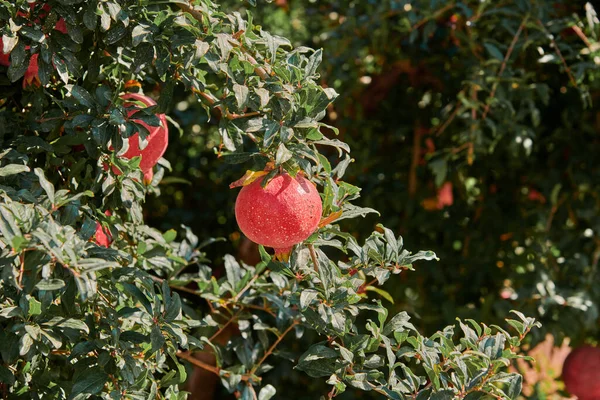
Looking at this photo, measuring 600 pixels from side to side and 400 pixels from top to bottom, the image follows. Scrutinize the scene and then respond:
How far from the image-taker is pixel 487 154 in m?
2.04

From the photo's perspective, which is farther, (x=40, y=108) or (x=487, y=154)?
(x=487, y=154)

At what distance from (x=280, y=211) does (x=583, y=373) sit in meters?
1.13

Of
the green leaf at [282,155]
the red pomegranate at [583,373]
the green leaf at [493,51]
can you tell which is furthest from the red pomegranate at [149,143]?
the red pomegranate at [583,373]

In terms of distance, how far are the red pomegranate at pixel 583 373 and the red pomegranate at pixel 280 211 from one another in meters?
1.07

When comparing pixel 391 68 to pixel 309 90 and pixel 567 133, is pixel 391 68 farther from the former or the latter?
pixel 309 90

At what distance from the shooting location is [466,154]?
1979mm

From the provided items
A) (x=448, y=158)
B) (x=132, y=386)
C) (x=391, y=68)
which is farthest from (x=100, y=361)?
(x=391, y=68)

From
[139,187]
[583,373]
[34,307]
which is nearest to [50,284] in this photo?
[34,307]

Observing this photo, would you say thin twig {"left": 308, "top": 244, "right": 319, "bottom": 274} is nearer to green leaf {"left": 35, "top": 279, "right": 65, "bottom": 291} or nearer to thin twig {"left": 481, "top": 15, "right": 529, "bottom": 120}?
green leaf {"left": 35, "top": 279, "right": 65, "bottom": 291}

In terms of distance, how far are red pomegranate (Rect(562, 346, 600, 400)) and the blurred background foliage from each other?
0.05m

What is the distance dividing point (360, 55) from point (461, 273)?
658mm

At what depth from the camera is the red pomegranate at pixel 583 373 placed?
1.75m

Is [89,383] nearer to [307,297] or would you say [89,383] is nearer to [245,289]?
[307,297]

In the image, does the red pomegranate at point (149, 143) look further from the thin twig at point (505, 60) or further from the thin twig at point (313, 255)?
the thin twig at point (505, 60)
